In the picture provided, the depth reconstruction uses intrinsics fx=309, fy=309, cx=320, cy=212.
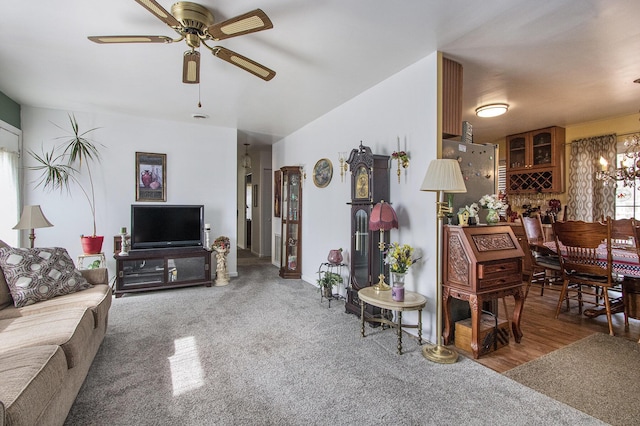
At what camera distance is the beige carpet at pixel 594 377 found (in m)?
1.91

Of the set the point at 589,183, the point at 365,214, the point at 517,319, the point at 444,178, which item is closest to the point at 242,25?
the point at 444,178

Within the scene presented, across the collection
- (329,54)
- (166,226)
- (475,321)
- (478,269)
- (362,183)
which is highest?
(329,54)

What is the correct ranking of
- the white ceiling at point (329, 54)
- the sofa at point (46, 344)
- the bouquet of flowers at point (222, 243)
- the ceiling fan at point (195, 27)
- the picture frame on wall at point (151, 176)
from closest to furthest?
Result: the sofa at point (46, 344)
the ceiling fan at point (195, 27)
the white ceiling at point (329, 54)
the picture frame on wall at point (151, 176)
the bouquet of flowers at point (222, 243)

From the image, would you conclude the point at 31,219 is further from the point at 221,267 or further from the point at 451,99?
the point at 451,99

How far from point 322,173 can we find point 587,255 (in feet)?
10.8

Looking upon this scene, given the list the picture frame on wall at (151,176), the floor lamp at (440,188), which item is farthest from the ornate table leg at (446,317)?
the picture frame on wall at (151,176)

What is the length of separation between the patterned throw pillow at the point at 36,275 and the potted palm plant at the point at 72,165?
182 cm

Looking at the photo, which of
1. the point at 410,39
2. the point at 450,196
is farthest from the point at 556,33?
the point at 450,196

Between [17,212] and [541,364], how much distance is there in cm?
610

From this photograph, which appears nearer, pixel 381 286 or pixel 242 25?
pixel 242 25

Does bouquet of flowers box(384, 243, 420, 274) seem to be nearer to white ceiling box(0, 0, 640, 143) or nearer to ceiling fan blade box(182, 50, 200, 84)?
white ceiling box(0, 0, 640, 143)

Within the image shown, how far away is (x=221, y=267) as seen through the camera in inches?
195

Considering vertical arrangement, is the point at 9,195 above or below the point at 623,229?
above

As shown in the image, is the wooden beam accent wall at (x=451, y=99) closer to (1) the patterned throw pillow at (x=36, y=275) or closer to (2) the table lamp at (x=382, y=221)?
(2) the table lamp at (x=382, y=221)
